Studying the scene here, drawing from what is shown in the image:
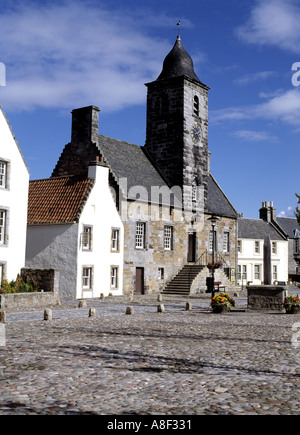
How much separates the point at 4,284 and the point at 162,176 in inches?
790

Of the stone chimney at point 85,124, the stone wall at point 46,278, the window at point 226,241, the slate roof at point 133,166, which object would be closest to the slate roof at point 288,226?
the window at point 226,241

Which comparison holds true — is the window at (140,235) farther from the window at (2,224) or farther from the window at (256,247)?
the window at (256,247)

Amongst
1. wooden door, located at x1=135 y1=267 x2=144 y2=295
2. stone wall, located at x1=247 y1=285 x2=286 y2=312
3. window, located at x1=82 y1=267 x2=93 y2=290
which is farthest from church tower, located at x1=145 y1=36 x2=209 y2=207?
stone wall, located at x1=247 y1=285 x2=286 y2=312

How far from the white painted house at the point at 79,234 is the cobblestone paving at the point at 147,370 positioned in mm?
13670

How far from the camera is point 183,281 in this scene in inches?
1551

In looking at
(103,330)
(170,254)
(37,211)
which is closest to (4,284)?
(37,211)

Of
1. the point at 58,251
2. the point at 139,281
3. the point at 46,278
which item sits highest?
the point at 58,251

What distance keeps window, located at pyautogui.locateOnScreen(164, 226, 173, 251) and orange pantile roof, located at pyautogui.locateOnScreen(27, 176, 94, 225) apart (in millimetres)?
10012

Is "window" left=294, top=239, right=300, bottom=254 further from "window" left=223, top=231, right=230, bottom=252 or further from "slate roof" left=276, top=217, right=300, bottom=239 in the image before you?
"window" left=223, top=231, right=230, bottom=252

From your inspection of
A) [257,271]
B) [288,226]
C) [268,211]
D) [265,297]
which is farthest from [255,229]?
[265,297]

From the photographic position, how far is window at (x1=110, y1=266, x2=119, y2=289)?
109 feet

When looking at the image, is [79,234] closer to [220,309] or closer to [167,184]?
[220,309]

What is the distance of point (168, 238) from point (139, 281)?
4.85 m

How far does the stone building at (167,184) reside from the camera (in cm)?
3641
